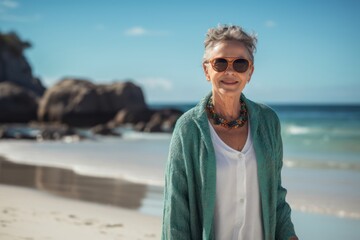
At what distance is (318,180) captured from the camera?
37.6ft

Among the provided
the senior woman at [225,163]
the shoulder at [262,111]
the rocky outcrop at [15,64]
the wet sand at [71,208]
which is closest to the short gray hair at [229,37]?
the senior woman at [225,163]

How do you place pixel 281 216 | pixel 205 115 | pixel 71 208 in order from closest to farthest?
pixel 205 115, pixel 281 216, pixel 71 208

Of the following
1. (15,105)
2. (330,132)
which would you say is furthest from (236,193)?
(15,105)

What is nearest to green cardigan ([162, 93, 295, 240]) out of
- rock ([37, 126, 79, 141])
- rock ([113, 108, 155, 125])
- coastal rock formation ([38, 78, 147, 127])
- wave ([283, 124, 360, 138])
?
rock ([37, 126, 79, 141])

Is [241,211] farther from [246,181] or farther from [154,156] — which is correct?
[154,156]

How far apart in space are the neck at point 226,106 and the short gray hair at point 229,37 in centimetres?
22

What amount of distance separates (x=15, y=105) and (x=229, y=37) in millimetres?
39323

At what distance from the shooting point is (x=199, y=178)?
8.54ft

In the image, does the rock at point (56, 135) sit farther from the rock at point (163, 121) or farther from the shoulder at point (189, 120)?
the shoulder at point (189, 120)

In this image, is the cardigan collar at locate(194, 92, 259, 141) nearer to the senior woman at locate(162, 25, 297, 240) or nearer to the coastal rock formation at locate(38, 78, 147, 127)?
the senior woman at locate(162, 25, 297, 240)

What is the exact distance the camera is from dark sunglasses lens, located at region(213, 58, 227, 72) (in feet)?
8.87

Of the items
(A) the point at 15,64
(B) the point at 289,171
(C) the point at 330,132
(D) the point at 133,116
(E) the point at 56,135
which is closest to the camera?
(B) the point at 289,171

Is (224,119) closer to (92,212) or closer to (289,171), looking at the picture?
(92,212)

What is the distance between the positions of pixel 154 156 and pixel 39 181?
247 inches
